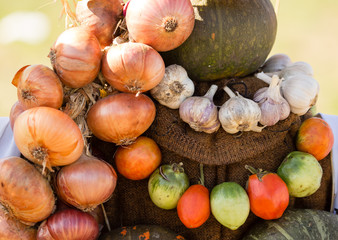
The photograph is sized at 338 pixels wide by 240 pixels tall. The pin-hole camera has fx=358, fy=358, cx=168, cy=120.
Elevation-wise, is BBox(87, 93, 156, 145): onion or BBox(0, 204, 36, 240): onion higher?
BBox(87, 93, 156, 145): onion

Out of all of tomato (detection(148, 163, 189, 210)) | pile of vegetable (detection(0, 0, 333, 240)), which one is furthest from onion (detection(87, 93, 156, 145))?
tomato (detection(148, 163, 189, 210))

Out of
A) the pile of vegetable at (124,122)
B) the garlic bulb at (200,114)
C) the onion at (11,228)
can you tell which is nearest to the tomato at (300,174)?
the pile of vegetable at (124,122)

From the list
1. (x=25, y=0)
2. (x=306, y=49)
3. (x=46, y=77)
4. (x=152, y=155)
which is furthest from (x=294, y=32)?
(x=46, y=77)

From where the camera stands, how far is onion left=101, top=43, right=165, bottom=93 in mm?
1309

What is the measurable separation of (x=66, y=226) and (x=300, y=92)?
3.54ft

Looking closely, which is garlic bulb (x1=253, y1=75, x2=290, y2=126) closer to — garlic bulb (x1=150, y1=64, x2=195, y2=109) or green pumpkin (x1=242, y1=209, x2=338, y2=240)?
garlic bulb (x1=150, y1=64, x2=195, y2=109)

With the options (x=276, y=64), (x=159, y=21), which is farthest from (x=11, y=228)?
(x=276, y=64)

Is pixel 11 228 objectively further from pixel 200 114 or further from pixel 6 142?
pixel 200 114

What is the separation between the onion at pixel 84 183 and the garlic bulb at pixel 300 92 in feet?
2.73

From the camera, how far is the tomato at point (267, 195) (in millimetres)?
1441

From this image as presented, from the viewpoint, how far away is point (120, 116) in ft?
4.42

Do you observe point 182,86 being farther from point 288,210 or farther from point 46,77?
point 288,210

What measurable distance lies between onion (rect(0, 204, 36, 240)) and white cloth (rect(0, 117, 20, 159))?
1.02 ft

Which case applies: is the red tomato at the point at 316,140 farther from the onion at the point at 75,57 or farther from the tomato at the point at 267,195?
the onion at the point at 75,57
